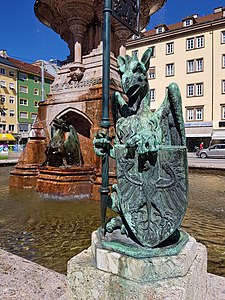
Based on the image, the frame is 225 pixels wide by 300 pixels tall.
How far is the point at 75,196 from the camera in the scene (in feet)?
20.4

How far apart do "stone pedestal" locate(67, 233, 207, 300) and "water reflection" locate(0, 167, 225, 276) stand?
111cm

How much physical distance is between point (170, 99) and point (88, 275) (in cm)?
121

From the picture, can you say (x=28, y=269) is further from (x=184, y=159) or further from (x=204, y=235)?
(x=204, y=235)

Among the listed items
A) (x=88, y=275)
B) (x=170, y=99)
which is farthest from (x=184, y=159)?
(x=88, y=275)

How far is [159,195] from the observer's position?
1693 millimetres

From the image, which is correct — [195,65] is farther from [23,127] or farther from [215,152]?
[23,127]

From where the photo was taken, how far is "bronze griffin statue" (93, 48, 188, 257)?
1677 mm

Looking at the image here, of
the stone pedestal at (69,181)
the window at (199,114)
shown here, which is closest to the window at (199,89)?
the window at (199,114)

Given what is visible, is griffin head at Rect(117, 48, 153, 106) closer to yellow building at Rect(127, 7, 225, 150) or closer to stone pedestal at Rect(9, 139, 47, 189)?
stone pedestal at Rect(9, 139, 47, 189)

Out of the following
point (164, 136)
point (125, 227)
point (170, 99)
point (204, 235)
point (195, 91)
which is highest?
point (195, 91)

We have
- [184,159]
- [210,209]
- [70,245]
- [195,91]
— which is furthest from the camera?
[195,91]

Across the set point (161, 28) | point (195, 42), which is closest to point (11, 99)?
point (161, 28)

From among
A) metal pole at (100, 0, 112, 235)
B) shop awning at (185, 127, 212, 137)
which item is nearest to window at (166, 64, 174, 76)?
shop awning at (185, 127, 212, 137)

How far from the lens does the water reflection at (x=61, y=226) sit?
10.3 ft
